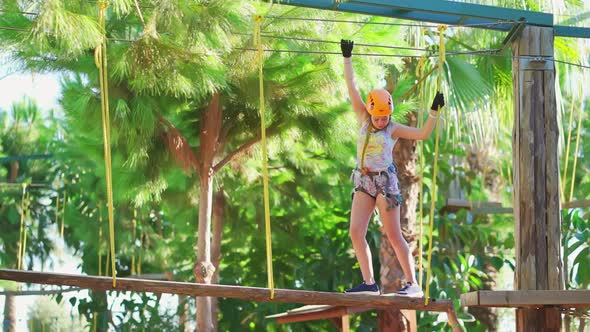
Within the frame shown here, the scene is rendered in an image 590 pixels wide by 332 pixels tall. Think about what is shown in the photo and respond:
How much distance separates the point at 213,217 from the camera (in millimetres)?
12008

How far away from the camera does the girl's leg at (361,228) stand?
6.17 m

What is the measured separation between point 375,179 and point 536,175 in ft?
3.48

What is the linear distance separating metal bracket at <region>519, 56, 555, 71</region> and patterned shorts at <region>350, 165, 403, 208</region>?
1119mm

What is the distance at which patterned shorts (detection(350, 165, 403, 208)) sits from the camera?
6.14m

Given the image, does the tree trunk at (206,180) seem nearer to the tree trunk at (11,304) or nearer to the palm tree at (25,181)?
the palm tree at (25,181)

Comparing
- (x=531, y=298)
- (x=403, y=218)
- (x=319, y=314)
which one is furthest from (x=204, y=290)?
(x=403, y=218)

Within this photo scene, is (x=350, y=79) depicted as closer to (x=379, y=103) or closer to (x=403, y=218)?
(x=379, y=103)

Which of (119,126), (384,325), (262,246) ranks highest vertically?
(119,126)

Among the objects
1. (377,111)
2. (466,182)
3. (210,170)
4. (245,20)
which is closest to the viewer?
(377,111)

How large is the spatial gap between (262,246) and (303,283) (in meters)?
0.64

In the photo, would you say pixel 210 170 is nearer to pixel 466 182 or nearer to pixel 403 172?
pixel 403 172

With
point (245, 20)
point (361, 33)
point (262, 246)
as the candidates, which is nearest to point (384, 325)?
point (262, 246)

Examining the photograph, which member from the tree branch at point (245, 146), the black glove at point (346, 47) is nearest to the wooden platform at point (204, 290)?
the black glove at point (346, 47)

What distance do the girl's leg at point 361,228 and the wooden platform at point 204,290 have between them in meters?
0.22
